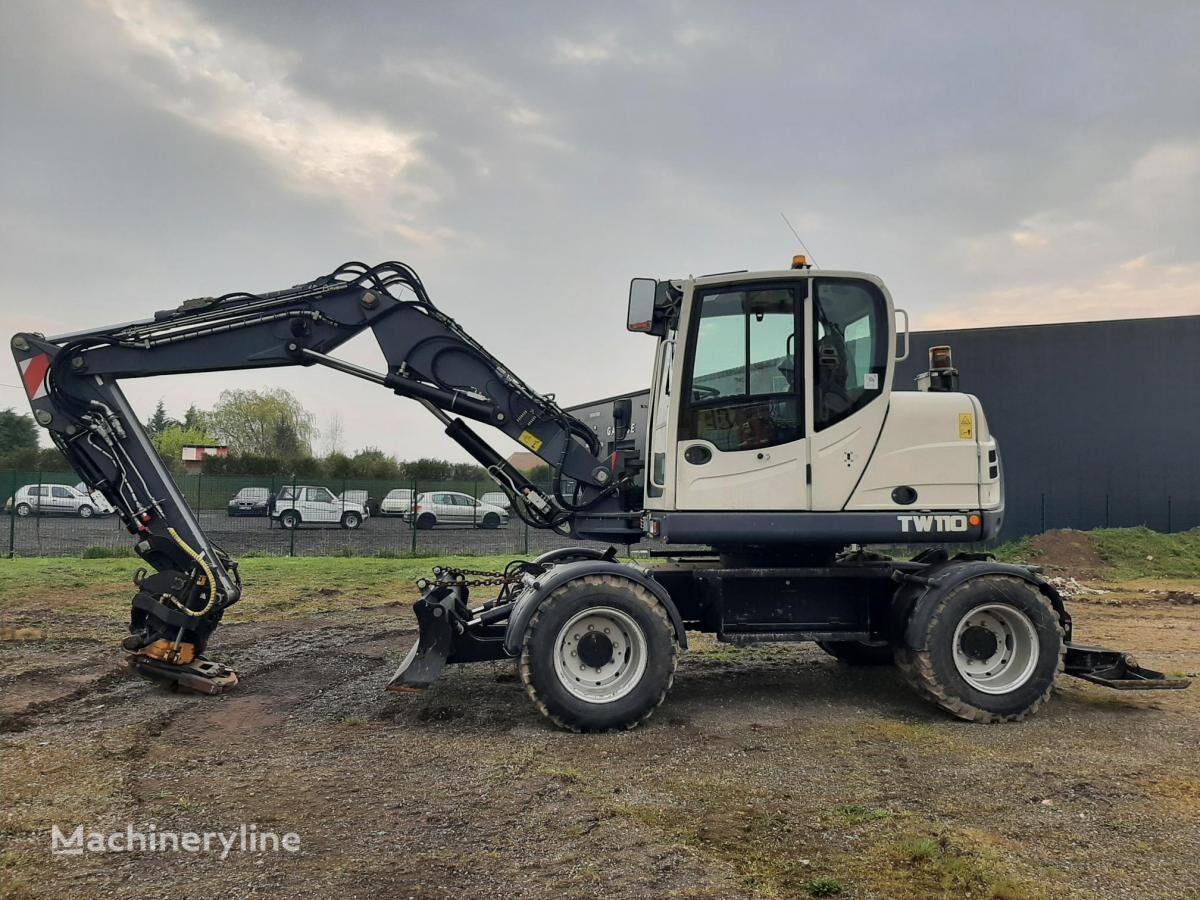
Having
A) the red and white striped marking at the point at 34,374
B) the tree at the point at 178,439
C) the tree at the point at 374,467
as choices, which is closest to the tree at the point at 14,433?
the tree at the point at 178,439

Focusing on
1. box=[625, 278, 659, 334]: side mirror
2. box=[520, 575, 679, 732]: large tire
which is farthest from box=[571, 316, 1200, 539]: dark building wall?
box=[520, 575, 679, 732]: large tire

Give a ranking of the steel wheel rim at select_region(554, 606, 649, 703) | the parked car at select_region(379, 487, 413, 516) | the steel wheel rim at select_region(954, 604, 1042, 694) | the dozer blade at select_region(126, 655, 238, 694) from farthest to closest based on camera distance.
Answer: the parked car at select_region(379, 487, 413, 516) → the dozer blade at select_region(126, 655, 238, 694) → the steel wheel rim at select_region(954, 604, 1042, 694) → the steel wheel rim at select_region(554, 606, 649, 703)

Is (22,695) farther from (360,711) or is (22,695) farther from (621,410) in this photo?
(621,410)

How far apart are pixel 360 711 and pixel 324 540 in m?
16.4

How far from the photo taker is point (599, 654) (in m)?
5.86

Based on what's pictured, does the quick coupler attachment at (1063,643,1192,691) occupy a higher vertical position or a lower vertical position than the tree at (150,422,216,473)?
lower

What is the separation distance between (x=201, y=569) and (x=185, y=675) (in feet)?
2.69

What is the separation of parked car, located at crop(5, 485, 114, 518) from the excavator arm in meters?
19.7

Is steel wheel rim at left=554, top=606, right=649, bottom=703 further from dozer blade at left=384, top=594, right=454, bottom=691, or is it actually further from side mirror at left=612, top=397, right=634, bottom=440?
side mirror at left=612, top=397, right=634, bottom=440

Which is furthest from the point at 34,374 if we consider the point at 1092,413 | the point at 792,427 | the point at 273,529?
the point at 1092,413

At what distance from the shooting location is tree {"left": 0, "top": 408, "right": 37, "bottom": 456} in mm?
51188

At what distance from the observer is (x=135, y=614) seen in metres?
6.65

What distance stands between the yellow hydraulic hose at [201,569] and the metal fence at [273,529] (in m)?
13.1

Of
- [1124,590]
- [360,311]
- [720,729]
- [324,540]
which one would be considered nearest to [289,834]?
[720,729]
